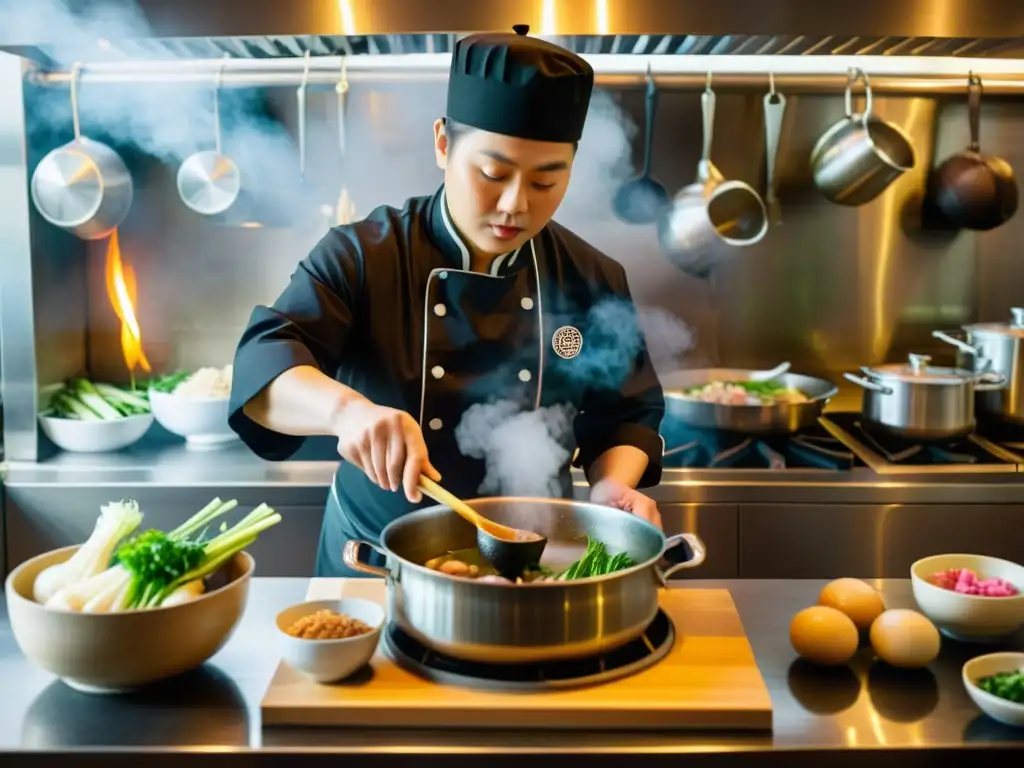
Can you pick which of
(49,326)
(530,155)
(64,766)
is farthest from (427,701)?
(49,326)

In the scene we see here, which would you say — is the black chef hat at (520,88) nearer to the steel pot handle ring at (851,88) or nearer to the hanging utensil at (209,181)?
the hanging utensil at (209,181)

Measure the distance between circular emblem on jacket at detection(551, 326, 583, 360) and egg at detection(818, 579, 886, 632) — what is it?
750mm

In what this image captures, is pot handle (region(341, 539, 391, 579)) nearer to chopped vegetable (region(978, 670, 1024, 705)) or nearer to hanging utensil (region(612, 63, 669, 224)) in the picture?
chopped vegetable (region(978, 670, 1024, 705))

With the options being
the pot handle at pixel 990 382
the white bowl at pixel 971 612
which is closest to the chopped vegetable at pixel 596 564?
the white bowl at pixel 971 612

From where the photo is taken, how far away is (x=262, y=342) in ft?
5.88

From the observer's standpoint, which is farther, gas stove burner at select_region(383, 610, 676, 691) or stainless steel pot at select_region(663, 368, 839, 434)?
stainless steel pot at select_region(663, 368, 839, 434)

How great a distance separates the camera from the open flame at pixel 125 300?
11.5 ft

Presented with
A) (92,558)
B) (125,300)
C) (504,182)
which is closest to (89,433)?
(125,300)

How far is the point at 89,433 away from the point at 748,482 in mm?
1900

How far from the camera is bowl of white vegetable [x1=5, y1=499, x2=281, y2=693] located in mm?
1335

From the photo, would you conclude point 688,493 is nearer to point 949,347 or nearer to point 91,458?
point 949,347

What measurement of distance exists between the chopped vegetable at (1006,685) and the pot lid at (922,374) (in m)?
1.75

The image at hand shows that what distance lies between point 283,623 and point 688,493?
165 cm

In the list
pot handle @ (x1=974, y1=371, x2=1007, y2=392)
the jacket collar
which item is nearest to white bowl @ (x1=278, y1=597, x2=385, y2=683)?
the jacket collar
